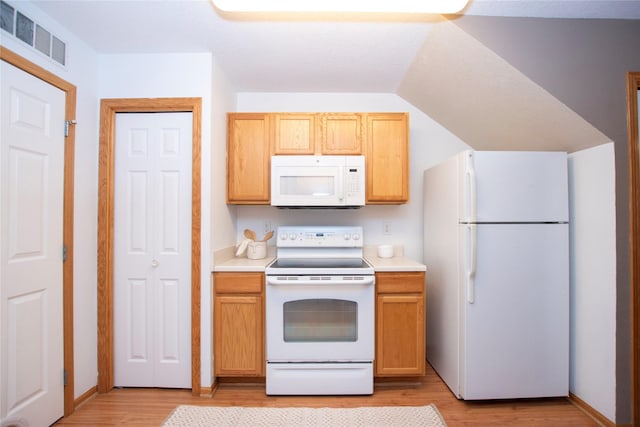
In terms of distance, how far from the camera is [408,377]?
7.36 ft

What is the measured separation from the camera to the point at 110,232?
84.6 inches

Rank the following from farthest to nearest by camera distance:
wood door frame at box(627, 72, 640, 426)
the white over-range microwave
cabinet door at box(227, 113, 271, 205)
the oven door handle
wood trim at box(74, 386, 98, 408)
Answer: cabinet door at box(227, 113, 271, 205) → the white over-range microwave → the oven door handle → wood trim at box(74, 386, 98, 408) → wood door frame at box(627, 72, 640, 426)

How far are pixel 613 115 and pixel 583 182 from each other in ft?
1.43

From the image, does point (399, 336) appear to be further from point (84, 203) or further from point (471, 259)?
point (84, 203)

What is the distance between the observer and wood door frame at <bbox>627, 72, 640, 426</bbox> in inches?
67.7

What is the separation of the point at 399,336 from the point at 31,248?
8.00 ft

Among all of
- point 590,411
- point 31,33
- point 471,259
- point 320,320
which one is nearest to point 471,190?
point 471,259

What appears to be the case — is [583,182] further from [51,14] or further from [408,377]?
[51,14]

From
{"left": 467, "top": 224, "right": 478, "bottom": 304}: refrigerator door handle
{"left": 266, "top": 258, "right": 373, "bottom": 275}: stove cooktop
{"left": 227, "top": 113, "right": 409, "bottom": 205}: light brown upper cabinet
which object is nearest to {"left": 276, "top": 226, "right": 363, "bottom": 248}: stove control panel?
{"left": 266, "top": 258, "right": 373, "bottom": 275}: stove cooktop

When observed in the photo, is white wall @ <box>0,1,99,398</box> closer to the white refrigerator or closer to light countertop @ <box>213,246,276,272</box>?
light countertop @ <box>213,246,276,272</box>

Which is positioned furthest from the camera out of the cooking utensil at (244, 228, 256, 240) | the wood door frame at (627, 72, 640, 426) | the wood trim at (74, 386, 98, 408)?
the cooking utensil at (244, 228, 256, 240)

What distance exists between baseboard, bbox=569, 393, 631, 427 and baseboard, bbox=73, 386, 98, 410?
3427mm

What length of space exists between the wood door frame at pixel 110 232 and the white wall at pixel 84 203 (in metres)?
0.04

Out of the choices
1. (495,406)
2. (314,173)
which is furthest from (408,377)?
Answer: (314,173)
